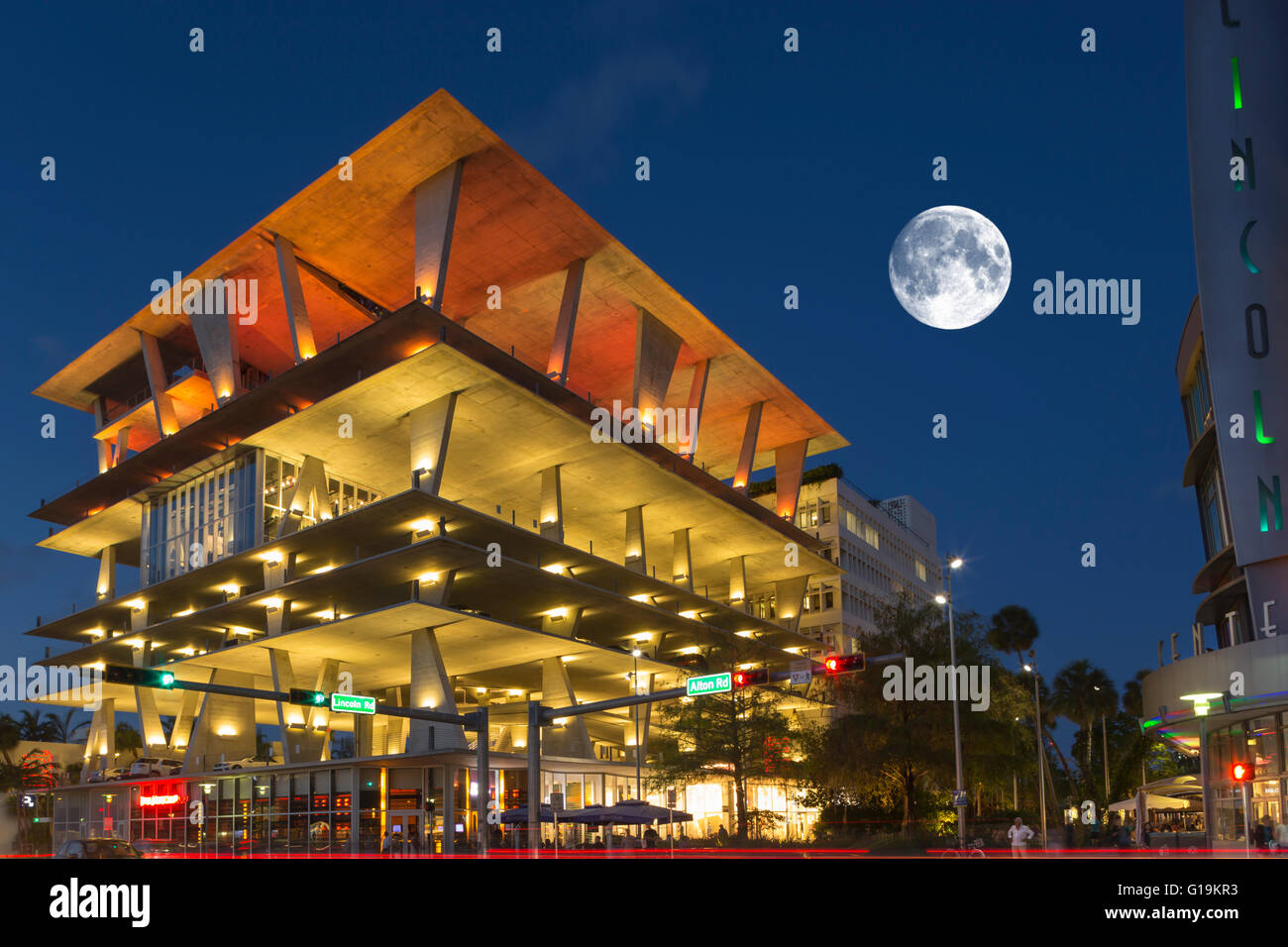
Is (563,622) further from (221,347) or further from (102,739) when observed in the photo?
(102,739)

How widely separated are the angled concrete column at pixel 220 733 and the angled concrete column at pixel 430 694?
39.1 ft

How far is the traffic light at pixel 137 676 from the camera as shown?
2392cm

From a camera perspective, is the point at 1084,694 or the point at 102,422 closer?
the point at 102,422

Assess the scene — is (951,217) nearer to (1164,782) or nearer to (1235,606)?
(1235,606)

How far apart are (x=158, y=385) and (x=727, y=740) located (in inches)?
1673

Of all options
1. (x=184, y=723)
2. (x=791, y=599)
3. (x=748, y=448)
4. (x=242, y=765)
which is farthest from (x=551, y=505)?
(x=791, y=599)

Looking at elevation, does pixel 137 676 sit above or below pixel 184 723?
above

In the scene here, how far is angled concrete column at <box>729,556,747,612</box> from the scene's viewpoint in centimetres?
8106

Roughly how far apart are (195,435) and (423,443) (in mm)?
17343

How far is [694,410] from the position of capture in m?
70.4

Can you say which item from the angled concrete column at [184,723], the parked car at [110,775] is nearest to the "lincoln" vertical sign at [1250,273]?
the angled concrete column at [184,723]

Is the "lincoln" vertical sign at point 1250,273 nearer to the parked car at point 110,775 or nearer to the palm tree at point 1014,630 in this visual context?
the palm tree at point 1014,630

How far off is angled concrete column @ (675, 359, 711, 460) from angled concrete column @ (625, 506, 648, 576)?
190 inches

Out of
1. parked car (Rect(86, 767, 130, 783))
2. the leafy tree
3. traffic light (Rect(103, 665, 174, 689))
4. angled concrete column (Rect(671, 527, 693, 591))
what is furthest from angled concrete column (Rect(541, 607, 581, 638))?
traffic light (Rect(103, 665, 174, 689))
